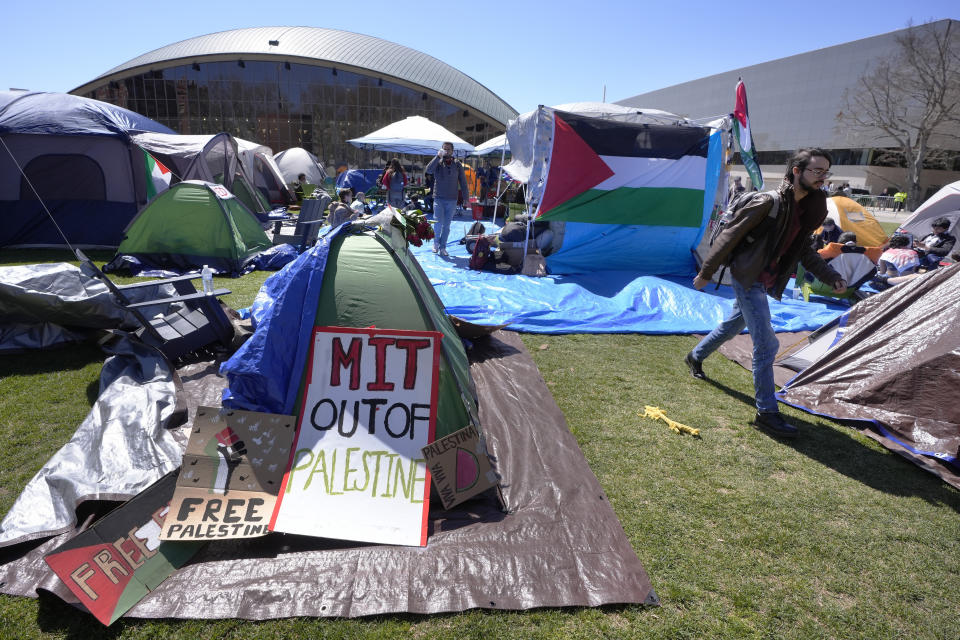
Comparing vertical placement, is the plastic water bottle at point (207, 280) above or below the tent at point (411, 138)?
below

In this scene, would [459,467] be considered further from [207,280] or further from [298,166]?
[298,166]

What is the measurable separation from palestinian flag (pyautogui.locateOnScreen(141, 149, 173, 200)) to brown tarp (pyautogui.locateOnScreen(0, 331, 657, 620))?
28.4 feet

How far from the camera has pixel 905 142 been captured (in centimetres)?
3053

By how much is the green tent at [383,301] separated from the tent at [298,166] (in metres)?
20.3

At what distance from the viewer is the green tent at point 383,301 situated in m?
2.93

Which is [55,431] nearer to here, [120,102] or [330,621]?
[330,621]

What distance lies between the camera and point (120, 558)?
7.04 ft

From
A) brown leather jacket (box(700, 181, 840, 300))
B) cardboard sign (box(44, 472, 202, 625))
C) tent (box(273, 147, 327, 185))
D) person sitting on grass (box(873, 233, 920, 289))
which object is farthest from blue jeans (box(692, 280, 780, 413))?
tent (box(273, 147, 327, 185))

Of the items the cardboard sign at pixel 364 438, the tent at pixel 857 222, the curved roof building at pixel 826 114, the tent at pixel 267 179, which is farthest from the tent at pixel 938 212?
the curved roof building at pixel 826 114

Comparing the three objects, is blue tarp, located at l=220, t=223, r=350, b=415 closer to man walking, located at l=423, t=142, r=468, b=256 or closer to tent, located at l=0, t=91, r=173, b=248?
man walking, located at l=423, t=142, r=468, b=256

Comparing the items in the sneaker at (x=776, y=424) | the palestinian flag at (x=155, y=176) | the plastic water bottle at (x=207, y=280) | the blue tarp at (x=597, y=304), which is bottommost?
the sneaker at (x=776, y=424)

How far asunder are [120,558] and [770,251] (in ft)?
13.9

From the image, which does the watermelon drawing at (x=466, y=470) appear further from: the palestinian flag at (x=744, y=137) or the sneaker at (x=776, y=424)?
the palestinian flag at (x=744, y=137)

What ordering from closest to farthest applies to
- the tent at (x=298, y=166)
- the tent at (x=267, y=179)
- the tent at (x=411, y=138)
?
1. the tent at (x=267, y=179)
2. the tent at (x=411, y=138)
3. the tent at (x=298, y=166)
